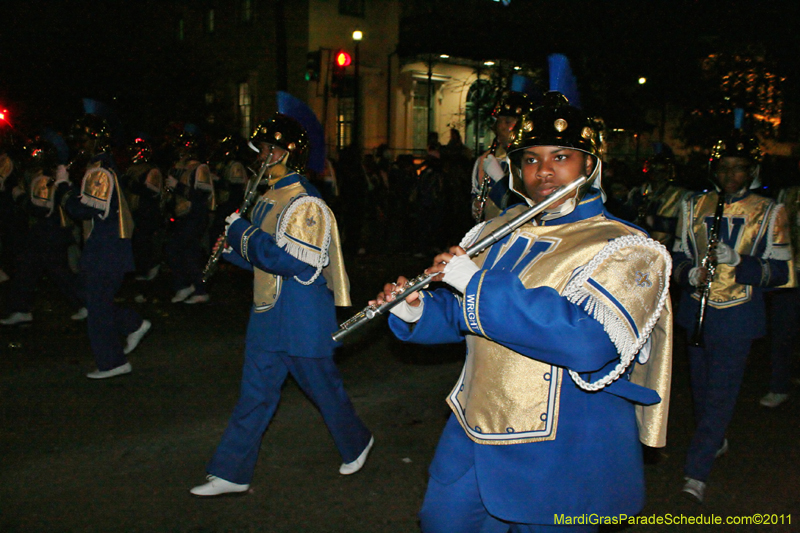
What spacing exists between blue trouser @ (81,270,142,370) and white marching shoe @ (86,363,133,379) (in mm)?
32

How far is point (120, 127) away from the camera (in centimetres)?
645

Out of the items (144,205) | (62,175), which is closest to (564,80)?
(62,175)

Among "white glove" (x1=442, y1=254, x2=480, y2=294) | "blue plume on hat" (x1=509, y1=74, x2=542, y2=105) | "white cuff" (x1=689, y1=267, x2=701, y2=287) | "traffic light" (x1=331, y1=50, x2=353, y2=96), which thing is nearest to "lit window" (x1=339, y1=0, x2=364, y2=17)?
"traffic light" (x1=331, y1=50, x2=353, y2=96)

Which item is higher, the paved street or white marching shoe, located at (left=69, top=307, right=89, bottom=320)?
white marching shoe, located at (left=69, top=307, right=89, bottom=320)

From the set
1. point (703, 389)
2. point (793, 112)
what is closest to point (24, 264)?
point (703, 389)


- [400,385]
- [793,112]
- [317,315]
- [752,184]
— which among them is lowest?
[400,385]

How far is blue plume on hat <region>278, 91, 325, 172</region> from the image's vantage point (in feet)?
14.2

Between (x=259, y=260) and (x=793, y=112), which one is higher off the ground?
(x=793, y=112)

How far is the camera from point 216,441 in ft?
16.0

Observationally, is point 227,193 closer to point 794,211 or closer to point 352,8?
point 794,211

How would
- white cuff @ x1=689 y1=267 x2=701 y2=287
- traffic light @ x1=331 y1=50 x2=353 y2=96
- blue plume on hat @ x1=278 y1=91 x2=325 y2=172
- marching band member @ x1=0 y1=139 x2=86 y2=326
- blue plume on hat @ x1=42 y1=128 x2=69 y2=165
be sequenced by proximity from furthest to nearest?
traffic light @ x1=331 y1=50 x2=353 y2=96 → marching band member @ x1=0 y1=139 x2=86 y2=326 → blue plume on hat @ x1=42 y1=128 x2=69 y2=165 → blue plume on hat @ x1=278 y1=91 x2=325 y2=172 → white cuff @ x1=689 y1=267 x2=701 y2=287

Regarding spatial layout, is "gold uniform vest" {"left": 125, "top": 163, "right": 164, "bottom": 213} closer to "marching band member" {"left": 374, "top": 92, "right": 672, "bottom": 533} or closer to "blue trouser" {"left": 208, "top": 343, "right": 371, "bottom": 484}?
"blue trouser" {"left": 208, "top": 343, "right": 371, "bottom": 484}

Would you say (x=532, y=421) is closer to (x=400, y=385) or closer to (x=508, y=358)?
(x=508, y=358)

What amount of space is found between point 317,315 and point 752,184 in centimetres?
281
